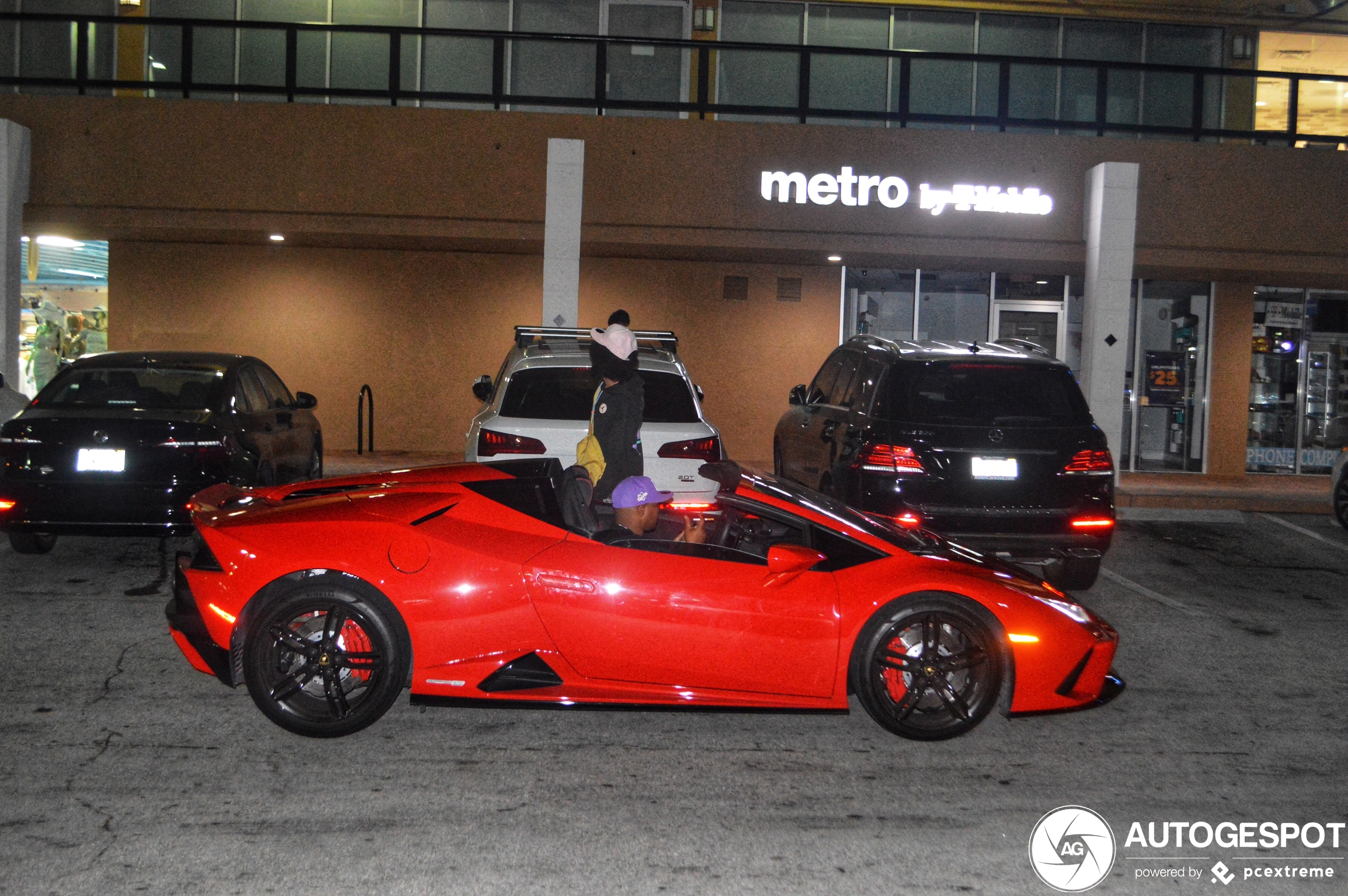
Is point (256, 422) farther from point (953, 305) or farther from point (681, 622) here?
point (953, 305)

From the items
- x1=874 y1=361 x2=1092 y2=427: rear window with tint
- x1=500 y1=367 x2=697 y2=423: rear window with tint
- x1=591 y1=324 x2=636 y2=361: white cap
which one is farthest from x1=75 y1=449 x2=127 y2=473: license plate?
x1=874 y1=361 x2=1092 y2=427: rear window with tint

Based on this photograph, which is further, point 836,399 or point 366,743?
point 836,399

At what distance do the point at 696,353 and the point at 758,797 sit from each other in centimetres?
1345

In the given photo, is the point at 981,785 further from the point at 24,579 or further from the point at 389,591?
the point at 24,579

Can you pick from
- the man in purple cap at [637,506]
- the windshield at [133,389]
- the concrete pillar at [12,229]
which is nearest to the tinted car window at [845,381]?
the man in purple cap at [637,506]

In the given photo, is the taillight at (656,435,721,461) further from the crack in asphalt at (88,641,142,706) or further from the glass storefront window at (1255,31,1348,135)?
the glass storefront window at (1255,31,1348,135)

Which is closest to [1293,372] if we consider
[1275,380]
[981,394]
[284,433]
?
[1275,380]

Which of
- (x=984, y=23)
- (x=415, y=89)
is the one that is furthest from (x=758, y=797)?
(x=984, y=23)

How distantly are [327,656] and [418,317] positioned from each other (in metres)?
13.1

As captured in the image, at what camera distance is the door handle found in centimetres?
514

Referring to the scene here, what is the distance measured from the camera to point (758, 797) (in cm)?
471

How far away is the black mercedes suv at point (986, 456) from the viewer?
8.05 metres

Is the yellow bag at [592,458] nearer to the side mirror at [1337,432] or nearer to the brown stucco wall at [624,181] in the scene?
the brown stucco wall at [624,181]

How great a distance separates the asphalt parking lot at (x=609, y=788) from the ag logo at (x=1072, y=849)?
0.05 m
